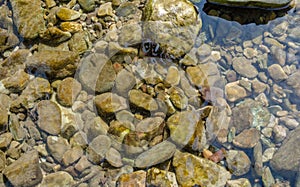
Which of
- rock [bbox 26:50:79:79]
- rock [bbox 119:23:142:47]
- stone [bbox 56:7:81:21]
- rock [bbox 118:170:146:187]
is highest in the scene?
stone [bbox 56:7:81:21]

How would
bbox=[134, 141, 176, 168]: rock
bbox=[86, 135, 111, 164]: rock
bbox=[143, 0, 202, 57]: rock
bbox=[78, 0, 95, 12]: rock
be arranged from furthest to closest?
bbox=[78, 0, 95, 12]: rock
bbox=[143, 0, 202, 57]: rock
bbox=[86, 135, 111, 164]: rock
bbox=[134, 141, 176, 168]: rock

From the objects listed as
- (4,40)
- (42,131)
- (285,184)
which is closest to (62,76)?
(42,131)

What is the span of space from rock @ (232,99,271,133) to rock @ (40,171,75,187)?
7.08ft

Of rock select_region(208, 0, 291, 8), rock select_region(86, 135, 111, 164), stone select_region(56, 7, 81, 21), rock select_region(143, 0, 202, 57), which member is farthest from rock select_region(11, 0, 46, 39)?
rock select_region(208, 0, 291, 8)

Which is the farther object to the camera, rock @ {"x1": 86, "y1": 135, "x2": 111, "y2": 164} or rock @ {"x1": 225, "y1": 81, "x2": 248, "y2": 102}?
rock @ {"x1": 225, "y1": 81, "x2": 248, "y2": 102}

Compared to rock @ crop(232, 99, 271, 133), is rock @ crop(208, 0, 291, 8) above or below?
above

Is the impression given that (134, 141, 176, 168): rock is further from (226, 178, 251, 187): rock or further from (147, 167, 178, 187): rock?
(226, 178, 251, 187): rock

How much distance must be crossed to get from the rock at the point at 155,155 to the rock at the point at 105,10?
6.90 feet

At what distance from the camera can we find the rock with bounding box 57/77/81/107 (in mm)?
4176

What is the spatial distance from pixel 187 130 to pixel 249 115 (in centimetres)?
86

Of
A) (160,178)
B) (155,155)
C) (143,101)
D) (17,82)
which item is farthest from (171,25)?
(17,82)

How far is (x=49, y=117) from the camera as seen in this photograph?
13.4 feet

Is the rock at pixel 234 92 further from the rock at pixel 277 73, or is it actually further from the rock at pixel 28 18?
the rock at pixel 28 18

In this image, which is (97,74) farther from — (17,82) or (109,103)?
(17,82)
